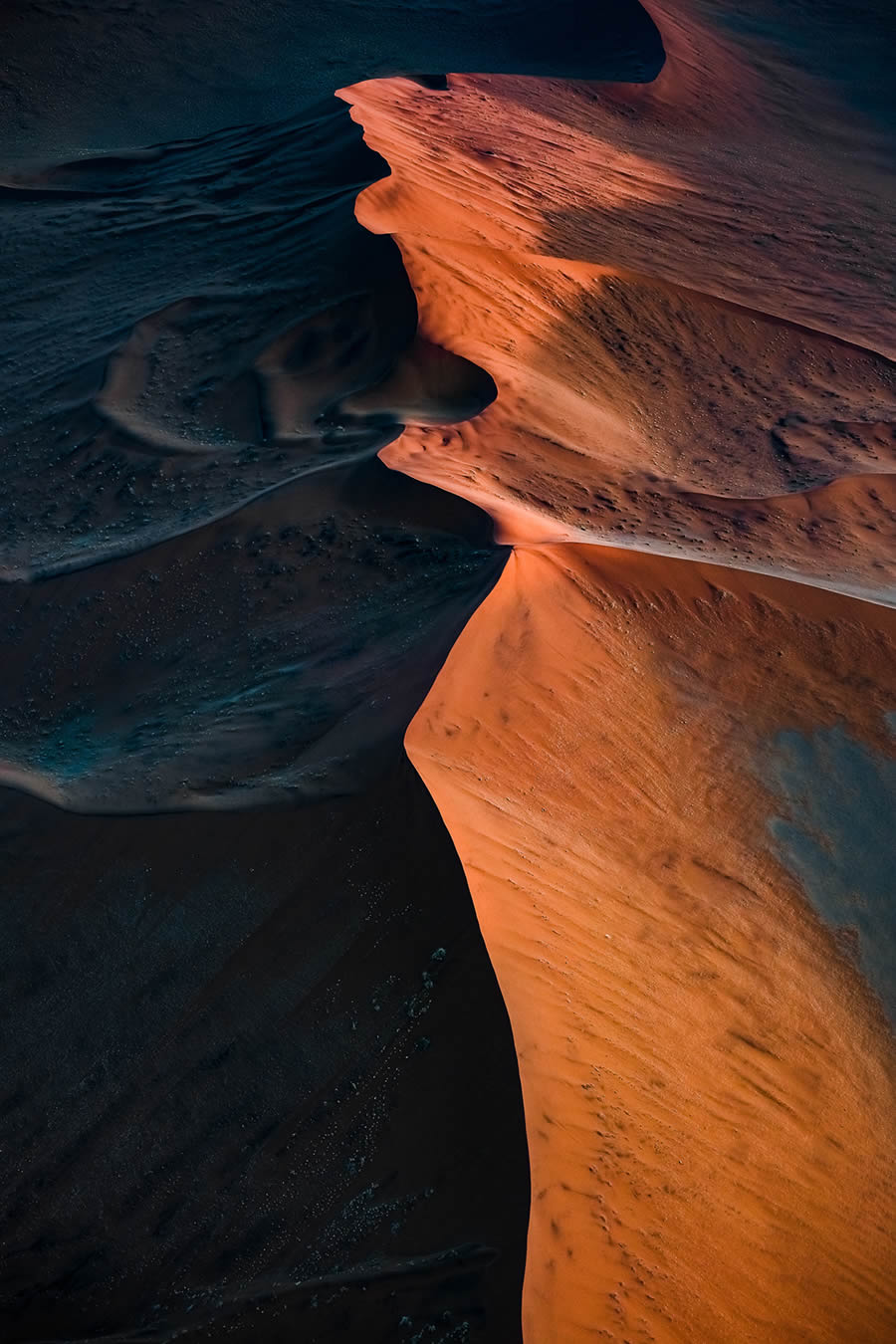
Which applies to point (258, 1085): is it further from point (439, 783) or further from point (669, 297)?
point (669, 297)

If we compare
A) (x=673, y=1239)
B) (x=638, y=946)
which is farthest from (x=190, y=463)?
(x=673, y=1239)

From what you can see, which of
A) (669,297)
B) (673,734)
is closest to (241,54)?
(669,297)

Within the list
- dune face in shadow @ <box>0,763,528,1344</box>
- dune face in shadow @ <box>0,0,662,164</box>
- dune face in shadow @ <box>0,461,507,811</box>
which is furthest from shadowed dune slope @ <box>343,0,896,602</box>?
dune face in shadow @ <box>0,763,528,1344</box>

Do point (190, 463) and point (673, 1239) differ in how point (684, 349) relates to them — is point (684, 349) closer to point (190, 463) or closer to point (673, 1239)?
point (190, 463)

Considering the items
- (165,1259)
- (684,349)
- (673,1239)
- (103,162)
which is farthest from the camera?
(103,162)

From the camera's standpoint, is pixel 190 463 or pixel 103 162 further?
pixel 103 162
